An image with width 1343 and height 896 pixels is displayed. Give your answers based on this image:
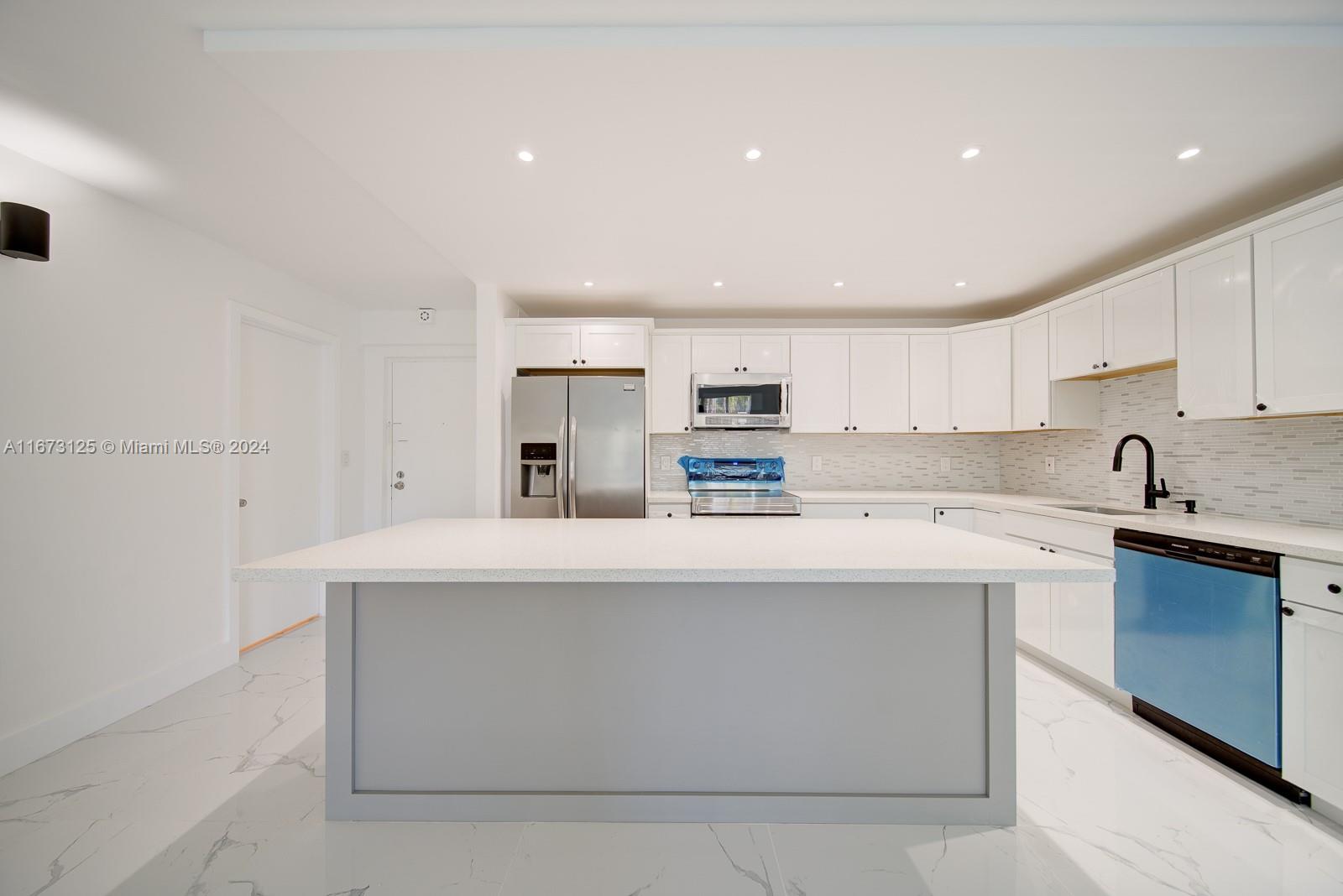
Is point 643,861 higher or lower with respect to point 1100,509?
lower

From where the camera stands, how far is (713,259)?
2951mm

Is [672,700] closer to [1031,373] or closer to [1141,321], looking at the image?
[1141,321]

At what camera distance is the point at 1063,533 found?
107 inches

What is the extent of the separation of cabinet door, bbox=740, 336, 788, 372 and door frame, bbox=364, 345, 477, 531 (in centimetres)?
216

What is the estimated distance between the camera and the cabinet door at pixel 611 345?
3.70 metres

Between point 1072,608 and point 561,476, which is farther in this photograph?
point 561,476

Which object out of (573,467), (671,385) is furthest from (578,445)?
(671,385)

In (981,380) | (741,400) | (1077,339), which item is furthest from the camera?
(741,400)

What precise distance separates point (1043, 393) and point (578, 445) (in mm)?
2978

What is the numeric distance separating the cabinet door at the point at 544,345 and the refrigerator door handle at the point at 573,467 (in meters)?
0.52

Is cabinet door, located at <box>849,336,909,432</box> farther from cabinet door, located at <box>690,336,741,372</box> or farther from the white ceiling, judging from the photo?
the white ceiling

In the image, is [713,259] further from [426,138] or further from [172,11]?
[172,11]

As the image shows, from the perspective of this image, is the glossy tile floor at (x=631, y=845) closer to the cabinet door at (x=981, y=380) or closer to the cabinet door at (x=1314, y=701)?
the cabinet door at (x=1314, y=701)

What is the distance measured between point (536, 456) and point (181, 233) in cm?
216
